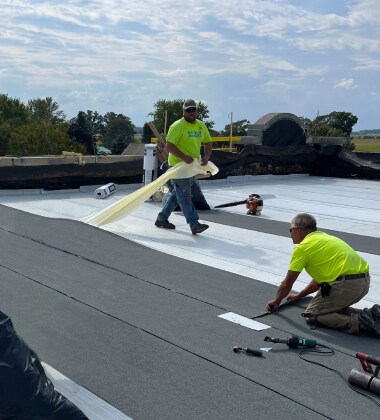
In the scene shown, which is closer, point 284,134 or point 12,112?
point 284,134

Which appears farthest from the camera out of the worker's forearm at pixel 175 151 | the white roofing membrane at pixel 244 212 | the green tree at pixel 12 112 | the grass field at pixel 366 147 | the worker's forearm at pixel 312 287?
the green tree at pixel 12 112

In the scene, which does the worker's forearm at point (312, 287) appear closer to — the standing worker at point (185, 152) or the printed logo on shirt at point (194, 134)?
the standing worker at point (185, 152)

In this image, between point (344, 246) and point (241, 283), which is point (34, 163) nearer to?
point (241, 283)

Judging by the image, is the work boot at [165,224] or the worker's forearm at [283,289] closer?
the worker's forearm at [283,289]

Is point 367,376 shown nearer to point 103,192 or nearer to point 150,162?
point 150,162

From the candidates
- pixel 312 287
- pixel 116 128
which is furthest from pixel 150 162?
pixel 116 128

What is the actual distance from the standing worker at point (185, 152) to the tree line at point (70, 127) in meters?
36.2

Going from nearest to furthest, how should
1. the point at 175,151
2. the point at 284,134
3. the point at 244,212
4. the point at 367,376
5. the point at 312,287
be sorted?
the point at 367,376 → the point at 312,287 → the point at 175,151 → the point at 244,212 → the point at 284,134

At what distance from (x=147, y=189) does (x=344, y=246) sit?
160 inches

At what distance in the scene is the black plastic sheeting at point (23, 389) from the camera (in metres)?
2.46

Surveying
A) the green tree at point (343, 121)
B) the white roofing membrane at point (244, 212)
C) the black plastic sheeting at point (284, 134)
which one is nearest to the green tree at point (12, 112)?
the green tree at point (343, 121)

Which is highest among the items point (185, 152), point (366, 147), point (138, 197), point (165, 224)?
point (185, 152)

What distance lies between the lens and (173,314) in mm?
4391

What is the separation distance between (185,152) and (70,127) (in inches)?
2205
